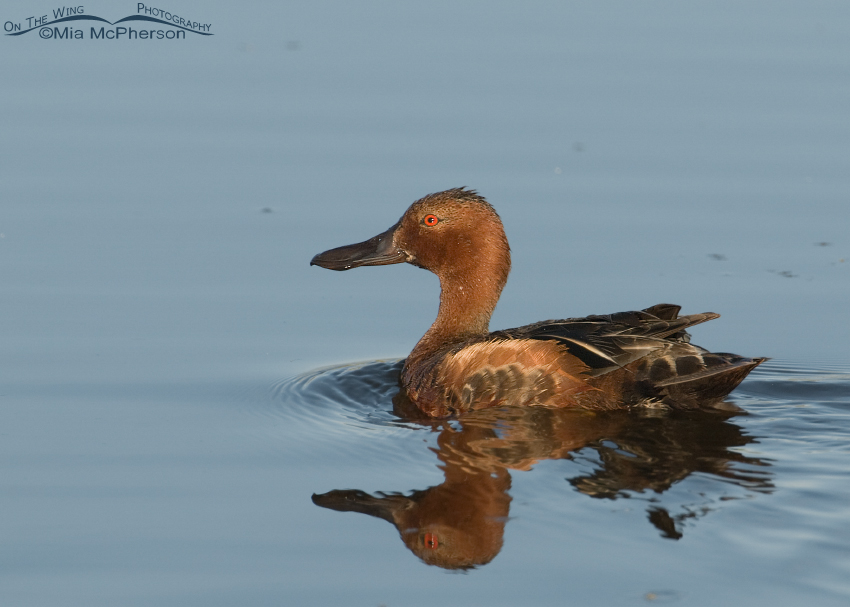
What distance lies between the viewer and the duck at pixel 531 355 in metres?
7.16

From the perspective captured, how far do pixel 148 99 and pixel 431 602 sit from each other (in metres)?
9.98

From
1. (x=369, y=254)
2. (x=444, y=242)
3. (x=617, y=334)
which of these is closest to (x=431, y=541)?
(x=617, y=334)

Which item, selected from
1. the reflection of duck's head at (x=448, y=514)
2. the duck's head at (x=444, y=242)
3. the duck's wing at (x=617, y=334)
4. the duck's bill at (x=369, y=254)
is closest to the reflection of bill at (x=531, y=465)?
the reflection of duck's head at (x=448, y=514)

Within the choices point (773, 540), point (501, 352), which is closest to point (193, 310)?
point (501, 352)

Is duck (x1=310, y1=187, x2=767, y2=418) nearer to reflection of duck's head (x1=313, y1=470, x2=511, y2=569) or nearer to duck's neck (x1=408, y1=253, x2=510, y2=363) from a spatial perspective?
duck's neck (x1=408, y1=253, x2=510, y2=363)

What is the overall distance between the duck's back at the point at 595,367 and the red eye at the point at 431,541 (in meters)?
1.99

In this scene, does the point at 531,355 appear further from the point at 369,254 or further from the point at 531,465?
the point at 369,254

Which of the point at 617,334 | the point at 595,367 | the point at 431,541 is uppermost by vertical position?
the point at 617,334

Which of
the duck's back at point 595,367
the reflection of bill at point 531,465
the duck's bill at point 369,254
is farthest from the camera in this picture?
the duck's bill at point 369,254

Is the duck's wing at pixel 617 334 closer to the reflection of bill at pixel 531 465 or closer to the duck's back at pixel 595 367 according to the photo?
the duck's back at pixel 595 367

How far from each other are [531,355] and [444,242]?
4.76ft

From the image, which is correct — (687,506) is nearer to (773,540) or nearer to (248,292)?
(773,540)

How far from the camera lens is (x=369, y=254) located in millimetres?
8859

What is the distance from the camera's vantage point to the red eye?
5547 millimetres
